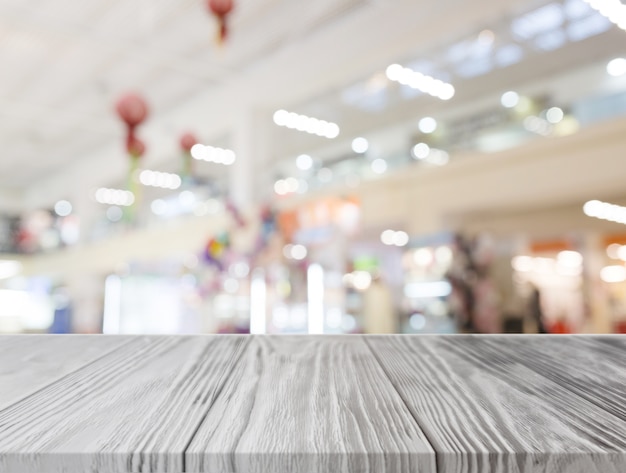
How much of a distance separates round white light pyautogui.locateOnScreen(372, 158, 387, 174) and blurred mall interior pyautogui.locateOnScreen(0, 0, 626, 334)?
59mm

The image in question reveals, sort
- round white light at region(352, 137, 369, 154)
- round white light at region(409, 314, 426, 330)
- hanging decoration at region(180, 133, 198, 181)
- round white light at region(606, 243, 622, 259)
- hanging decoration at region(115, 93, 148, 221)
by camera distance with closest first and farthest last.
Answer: hanging decoration at region(115, 93, 148, 221), hanging decoration at region(180, 133, 198, 181), round white light at region(409, 314, 426, 330), round white light at region(352, 137, 369, 154), round white light at region(606, 243, 622, 259)

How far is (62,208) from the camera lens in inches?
642

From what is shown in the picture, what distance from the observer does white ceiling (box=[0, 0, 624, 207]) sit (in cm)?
714

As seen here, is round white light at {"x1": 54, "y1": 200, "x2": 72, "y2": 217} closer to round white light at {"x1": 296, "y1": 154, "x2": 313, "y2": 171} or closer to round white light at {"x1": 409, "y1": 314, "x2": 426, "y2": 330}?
round white light at {"x1": 296, "y1": 154, "x2": 313, "y2": 171}

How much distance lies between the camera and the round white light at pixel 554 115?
689 centimetres

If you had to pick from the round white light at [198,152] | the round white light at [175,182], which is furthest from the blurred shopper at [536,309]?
the round white light at [175,182]

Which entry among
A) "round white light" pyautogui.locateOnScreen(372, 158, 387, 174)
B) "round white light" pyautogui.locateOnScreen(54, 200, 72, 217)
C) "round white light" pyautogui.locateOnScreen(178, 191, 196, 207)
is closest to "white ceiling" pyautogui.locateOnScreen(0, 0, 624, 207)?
"round white light" pyautogui.locateOnScreen(178, 191, 196, 207)

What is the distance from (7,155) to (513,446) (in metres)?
15.1

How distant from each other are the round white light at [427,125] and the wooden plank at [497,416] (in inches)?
335

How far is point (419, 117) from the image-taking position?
32.6ft

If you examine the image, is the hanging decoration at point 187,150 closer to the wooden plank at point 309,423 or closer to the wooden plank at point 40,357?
the wooden plank at point 40,357

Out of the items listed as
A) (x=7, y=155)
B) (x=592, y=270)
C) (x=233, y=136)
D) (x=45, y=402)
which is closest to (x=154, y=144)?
(x=233, y=136)

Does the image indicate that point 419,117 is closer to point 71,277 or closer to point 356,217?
point 356,217

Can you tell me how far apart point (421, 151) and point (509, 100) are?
153 centimetres
